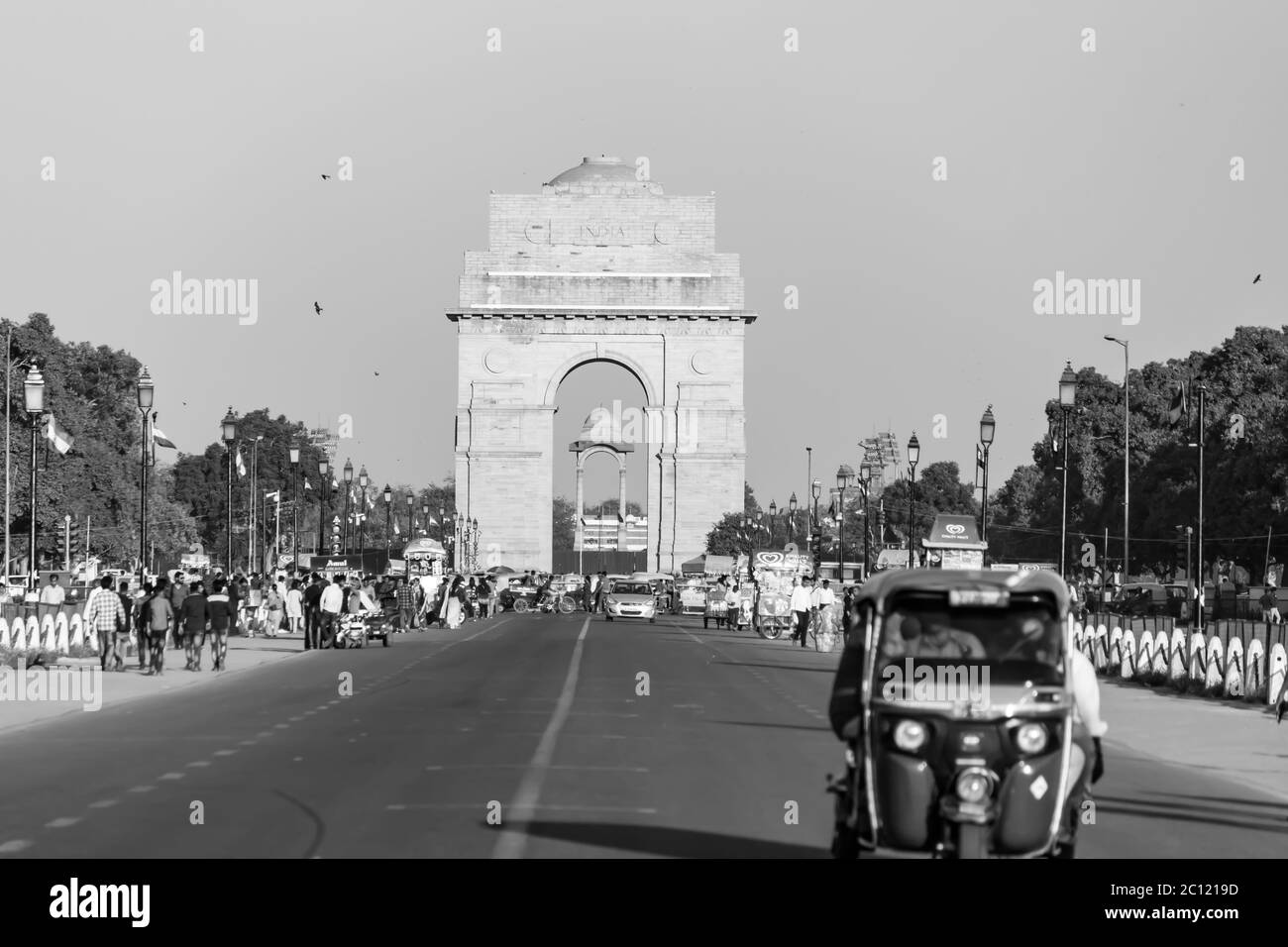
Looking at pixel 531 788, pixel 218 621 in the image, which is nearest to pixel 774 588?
pixel 218 621

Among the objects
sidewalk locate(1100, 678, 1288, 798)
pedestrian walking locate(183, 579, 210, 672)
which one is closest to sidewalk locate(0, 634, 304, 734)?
pedestrian walking locate(183, 579, 210, 672)

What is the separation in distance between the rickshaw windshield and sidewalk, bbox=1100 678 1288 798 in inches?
285

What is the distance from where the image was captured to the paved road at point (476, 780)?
12.3m

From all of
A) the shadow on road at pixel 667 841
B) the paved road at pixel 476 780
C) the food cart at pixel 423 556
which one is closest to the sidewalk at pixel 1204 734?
the paved road at pixel 476 780

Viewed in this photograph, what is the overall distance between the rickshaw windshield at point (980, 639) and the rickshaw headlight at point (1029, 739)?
39 centimetres

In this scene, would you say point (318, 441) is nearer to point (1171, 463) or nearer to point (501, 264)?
point (501, 264)

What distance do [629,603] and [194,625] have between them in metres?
31.5

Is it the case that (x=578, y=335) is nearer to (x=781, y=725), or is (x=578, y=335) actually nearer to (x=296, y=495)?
(x=296, y=495)

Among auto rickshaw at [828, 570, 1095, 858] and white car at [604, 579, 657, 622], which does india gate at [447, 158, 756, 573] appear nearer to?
white car at [604, 579, 657, 622]

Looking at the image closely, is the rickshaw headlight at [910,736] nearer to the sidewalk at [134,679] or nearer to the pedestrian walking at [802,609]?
the sidewalk at [134,679]

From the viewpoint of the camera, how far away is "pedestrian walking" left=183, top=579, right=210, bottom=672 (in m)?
33.0

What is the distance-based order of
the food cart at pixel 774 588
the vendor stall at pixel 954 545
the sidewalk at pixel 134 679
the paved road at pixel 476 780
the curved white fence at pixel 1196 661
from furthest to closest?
1. the food cart at pixel 774 588
2. the vendor stall at pixel 954 545
3. the curved white fence at pixel 1196 661
4. the sidewalk at pixel 134 679
5. the paved road at pixel 476 780
